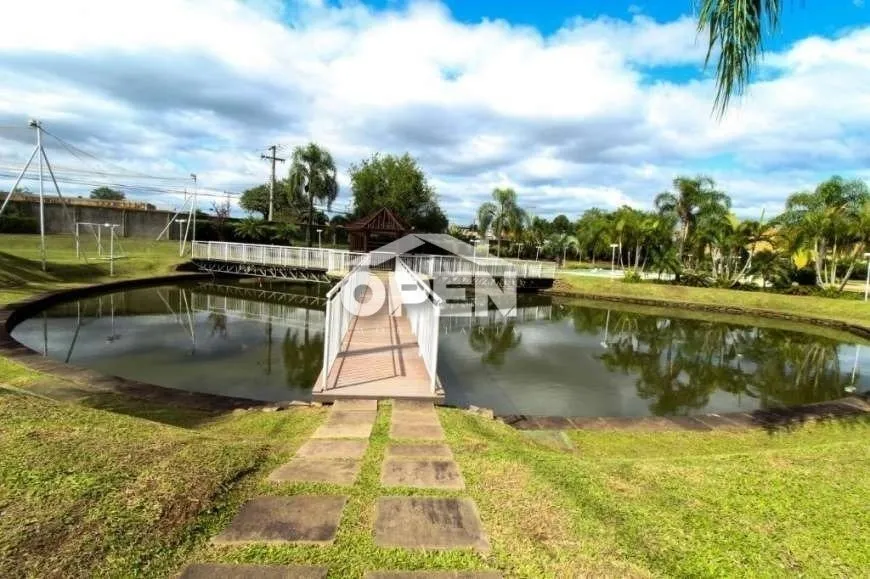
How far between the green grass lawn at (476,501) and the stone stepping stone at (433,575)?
5cm

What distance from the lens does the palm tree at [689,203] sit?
91.2 ft

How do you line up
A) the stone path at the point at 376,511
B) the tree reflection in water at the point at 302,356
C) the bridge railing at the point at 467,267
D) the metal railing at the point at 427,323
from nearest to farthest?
the stone path at the point at 376,511 → the metal railing at the point at 427,323 → the tree reflection in water at the point at 302,356 → the bridge railing at the point at 467,267

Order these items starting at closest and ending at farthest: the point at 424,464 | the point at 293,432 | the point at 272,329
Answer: the point at 424,464 < the point at 293,432 < the point at 272,329

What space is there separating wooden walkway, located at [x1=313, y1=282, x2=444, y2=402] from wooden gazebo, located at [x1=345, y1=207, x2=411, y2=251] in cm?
1425

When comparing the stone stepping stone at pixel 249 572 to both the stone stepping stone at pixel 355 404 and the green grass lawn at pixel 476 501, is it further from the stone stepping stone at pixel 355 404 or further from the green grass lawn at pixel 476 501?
the stone stepping stone at pixel 355 404

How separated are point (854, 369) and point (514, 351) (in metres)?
8.51

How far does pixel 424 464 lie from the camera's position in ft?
12.5

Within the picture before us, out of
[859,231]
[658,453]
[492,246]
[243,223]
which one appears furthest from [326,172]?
[658,453]

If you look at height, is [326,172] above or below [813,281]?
above

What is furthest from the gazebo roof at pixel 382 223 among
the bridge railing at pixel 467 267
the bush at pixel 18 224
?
the bush at pixel 18 224

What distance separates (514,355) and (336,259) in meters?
11.6

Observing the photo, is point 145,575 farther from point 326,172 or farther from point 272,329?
point 326,172

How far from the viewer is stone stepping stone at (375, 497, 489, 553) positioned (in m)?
2.69

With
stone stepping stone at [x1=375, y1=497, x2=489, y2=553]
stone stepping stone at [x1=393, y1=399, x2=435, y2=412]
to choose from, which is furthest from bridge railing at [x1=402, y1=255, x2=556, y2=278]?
stone stepping stone at [x1=375, y1=497, x2=489, y2=553]
